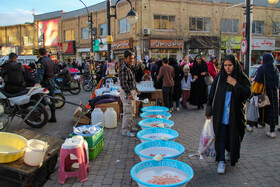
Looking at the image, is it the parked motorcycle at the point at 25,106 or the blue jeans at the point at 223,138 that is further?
the parked motorcycle at the point at 25,106

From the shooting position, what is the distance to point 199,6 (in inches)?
1016

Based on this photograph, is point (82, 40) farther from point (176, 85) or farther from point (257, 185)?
point (257, 185)

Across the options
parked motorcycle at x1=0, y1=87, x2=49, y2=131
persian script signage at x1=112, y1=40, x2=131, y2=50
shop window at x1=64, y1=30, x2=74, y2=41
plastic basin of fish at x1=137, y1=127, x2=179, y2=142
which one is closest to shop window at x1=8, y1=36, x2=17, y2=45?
shop window at x1=64, y1=30, x2=74, y2=41

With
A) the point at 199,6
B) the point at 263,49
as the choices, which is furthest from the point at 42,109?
the point at 263,49

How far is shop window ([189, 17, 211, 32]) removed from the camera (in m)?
26.0

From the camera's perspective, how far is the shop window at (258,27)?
29141 mm

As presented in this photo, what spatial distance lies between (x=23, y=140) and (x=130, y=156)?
196 cm

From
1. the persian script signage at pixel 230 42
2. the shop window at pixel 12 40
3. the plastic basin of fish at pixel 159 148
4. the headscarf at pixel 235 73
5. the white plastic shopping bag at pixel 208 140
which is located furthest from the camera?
the shop window at pixel 12 40

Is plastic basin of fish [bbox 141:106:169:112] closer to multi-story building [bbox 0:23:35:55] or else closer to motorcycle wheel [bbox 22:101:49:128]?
motorcycle wheel [bbox 22:101:49:128]

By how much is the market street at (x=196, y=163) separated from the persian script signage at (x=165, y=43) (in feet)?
61.6

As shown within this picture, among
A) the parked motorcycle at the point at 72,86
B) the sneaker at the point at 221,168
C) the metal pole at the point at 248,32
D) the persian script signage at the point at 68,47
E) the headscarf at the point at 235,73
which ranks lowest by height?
the sneaker at the point at 221,168

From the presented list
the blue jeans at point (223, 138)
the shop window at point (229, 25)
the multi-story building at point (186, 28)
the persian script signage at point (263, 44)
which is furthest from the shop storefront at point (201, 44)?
the blue jeans at point (223, 138)

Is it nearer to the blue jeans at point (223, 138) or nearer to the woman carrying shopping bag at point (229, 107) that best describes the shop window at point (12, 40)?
the woman carrying shopping bag at point (229, 107)

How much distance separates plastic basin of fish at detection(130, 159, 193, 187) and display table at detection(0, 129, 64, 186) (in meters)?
1.44
